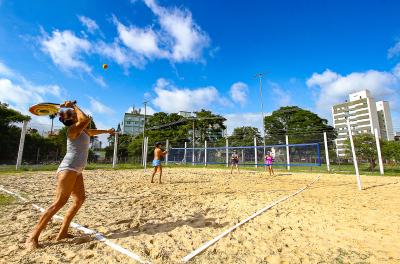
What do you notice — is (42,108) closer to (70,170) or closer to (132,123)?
(70,170)

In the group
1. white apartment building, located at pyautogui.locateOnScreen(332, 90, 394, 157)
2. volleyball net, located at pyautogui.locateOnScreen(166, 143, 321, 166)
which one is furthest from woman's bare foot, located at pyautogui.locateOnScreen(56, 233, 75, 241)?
white apartment building, located at pyautogui.locateOnScreen(332, 90, 394, 157)

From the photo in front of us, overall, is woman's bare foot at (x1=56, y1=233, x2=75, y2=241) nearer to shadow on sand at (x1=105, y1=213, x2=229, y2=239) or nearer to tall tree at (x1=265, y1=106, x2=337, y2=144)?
shadow on sand at (x1=105, y1=213, x2=229, y2=239)

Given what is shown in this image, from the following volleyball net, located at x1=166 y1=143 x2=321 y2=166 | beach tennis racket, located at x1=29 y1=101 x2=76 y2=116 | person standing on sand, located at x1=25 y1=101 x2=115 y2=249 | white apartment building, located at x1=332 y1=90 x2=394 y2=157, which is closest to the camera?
person standing on sand, located at x1=25 y1=101 x2=115 y2=249

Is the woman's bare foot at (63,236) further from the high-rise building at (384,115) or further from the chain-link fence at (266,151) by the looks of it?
the high-rise building at (384,115)

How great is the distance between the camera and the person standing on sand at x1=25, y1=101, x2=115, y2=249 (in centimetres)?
277

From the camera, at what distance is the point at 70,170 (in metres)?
2.87

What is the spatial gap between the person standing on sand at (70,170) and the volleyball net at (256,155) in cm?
1315

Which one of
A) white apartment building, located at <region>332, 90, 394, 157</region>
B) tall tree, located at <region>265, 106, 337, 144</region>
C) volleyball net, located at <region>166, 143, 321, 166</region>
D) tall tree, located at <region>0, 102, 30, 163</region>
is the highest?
white apartment building, located at <region>332, 90, 394, 157</region>

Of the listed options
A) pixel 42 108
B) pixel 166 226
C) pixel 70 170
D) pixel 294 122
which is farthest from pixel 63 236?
pixel 294 122

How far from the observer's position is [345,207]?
4.89 metres

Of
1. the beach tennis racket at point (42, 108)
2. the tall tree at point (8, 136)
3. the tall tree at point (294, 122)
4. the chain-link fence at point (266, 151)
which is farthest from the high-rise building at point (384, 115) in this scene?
the beach tennis racket at point (42, 108)

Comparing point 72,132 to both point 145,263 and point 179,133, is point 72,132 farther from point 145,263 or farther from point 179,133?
point 179,133

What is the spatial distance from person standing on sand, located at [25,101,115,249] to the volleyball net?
13.2 meters

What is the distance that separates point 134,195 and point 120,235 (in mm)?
3030
